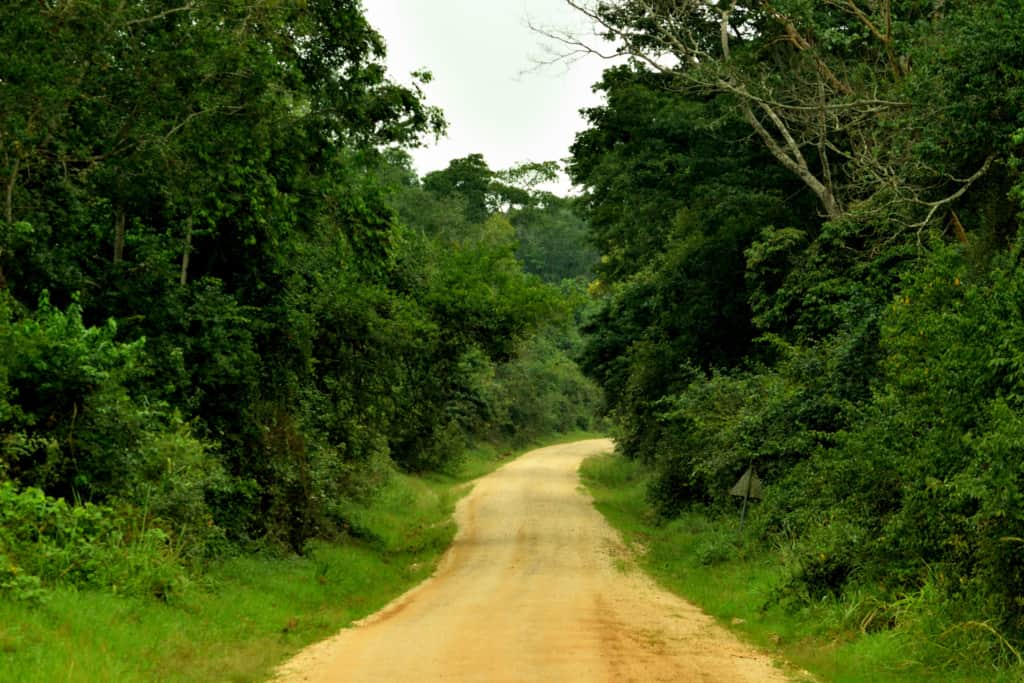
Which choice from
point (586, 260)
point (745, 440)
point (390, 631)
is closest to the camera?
point (390, 631)

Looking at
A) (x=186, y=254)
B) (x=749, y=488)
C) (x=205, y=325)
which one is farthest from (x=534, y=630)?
(x=749, y=488)

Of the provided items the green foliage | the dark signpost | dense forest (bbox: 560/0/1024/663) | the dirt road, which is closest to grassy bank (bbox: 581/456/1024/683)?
dense forest (bbox: 560/0/1024/663)

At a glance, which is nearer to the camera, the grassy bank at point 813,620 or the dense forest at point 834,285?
the grassy bank at point 813,620

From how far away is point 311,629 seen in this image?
47.0ft

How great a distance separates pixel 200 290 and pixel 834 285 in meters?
13.8

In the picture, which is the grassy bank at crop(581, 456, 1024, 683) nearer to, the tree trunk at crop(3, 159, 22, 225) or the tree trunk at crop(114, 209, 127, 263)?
the tree trunk at crop(114, 209, 127, 263)

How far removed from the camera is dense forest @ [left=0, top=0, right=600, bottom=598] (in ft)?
43.9

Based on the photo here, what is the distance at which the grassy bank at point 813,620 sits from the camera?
10.9 meters

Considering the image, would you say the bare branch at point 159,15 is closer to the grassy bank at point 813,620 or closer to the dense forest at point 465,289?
the dense forest at point 465,289

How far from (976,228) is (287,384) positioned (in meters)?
13.3

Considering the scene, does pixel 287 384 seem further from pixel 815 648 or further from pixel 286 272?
pixel 815 648

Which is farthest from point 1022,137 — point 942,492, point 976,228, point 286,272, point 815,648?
point 286,272

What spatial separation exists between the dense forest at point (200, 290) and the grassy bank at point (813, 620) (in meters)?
6.95

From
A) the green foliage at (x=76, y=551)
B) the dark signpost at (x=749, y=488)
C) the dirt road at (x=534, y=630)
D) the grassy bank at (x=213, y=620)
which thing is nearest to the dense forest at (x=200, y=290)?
the green foliage at (x=76, y=551)
